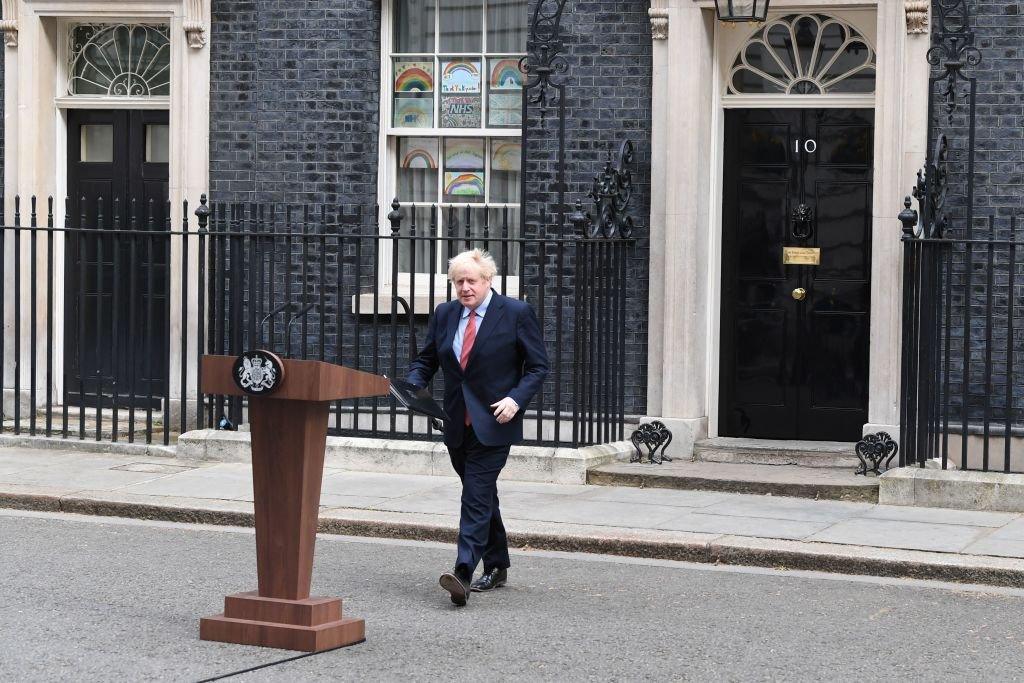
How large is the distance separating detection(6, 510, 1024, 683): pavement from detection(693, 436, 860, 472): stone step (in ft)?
9.28

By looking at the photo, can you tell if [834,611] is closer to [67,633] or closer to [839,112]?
[67,633]

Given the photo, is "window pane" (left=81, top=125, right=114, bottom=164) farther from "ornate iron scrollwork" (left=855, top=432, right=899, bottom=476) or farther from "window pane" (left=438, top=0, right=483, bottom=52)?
"ornate iron scrollwork" (left=855, top=432, right=899, bottom=476)

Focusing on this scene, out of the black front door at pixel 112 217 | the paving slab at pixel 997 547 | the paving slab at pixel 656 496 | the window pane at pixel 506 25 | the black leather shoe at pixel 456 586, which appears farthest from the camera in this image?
the black front door at pixel 112 217

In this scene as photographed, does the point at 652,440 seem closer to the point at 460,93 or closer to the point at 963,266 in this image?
the point at 963,266

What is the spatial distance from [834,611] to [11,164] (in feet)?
27.9

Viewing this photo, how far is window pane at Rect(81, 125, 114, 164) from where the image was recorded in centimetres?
1362

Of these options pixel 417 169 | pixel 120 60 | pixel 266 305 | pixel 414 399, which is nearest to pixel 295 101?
pixel 417 169

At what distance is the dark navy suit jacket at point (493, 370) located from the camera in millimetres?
7609

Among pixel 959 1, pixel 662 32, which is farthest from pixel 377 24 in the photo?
pixel 959 1

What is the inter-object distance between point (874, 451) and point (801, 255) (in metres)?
1.64

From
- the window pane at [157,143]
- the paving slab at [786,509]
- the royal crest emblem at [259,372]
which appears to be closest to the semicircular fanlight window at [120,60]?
the window pane at [157,143]

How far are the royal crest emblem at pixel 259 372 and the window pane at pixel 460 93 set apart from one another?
6272 mm

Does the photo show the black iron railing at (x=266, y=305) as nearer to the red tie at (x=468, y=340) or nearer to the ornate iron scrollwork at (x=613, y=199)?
the ornate iron scrollwork at (x=613, y=199)

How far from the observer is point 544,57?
1188cm
